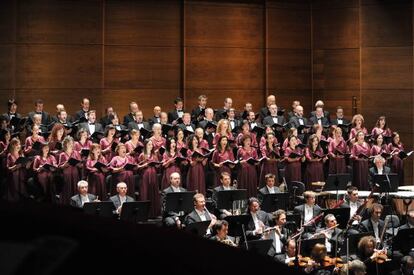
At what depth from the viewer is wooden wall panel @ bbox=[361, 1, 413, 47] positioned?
14.2m

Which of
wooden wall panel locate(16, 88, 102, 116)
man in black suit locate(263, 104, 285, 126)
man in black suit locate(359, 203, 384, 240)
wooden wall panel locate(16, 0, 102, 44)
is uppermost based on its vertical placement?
wooden wall panel locate(16, 0, 102, 44)

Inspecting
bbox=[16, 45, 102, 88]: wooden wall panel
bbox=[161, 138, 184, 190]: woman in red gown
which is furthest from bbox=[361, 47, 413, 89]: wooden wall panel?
bbox=[161, 138, 184, 190]: woman in red gown

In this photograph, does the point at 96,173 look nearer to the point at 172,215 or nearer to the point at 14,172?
the point at 14,172

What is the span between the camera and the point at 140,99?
46.3 feet

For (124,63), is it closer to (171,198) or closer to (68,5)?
(68,5)

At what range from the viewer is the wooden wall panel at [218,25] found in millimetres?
14438

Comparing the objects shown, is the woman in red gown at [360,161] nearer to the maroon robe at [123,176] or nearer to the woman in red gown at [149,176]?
the woman in red gown at [149,176]

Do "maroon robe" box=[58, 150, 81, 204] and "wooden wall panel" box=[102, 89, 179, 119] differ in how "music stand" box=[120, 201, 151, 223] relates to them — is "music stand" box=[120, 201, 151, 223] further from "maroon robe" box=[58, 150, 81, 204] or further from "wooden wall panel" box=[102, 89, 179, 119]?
Answer: "wooden wall panel" box=[102, 89, 179, 119]

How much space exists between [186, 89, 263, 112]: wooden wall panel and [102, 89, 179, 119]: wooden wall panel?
0.33 metres

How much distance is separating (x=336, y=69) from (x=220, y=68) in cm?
236

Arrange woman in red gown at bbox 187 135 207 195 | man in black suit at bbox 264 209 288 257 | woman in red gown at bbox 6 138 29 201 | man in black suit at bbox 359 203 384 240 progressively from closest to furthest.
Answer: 1. man in black suit at bbox 264 209 288 257
2. man in black suit at bbox 359 203 384 240
3. woman in red gown at bbox 6 138 29 201
4. woman in red gown at bbox 187 135 207 195

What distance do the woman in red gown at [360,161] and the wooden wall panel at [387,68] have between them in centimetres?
267

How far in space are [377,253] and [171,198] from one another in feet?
7.82

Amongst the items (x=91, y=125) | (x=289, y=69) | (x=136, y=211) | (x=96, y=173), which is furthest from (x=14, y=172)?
(x=289, y=69)
